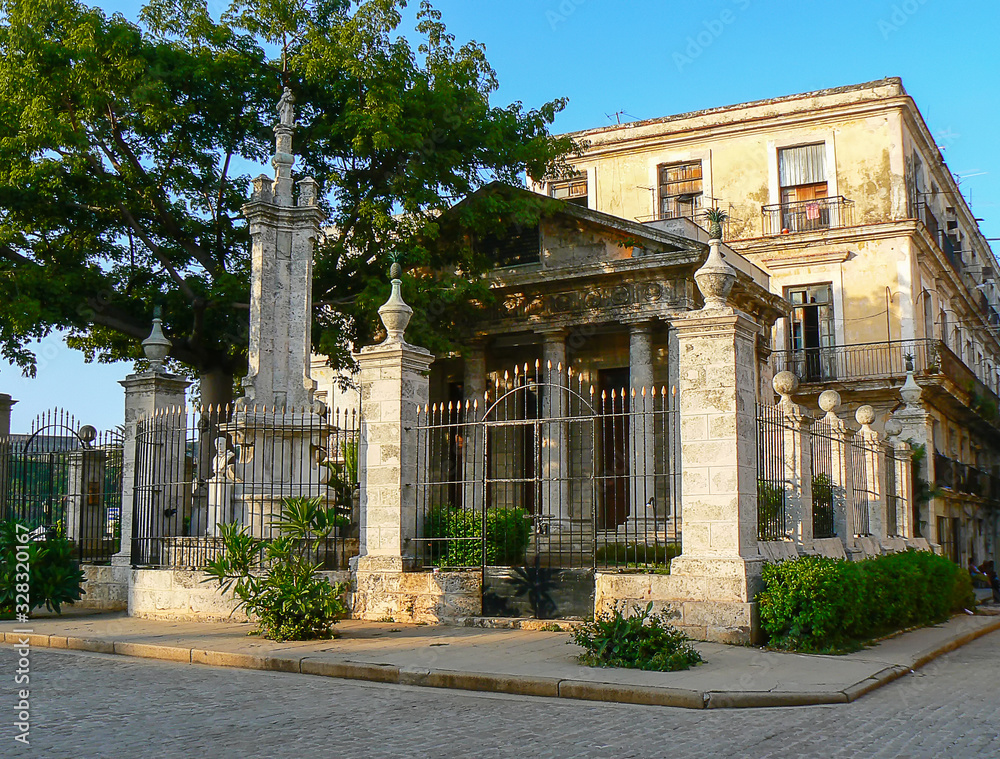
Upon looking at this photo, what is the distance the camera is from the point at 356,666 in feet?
27.7

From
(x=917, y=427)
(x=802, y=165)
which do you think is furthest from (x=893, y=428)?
(x=802, y=165)

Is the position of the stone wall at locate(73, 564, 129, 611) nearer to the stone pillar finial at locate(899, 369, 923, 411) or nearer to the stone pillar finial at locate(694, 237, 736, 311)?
the stone pillar finial at locate(694, 237, 736, 311)

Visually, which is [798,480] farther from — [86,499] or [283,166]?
[86,499]

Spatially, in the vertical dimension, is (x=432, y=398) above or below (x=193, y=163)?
below

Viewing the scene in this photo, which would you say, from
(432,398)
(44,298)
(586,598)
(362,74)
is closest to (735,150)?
(432,398)

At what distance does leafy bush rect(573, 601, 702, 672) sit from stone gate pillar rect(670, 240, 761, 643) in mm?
910

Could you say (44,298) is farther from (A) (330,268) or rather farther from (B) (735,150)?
(B) (735,150)

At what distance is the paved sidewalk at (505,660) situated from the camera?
7.38 metres

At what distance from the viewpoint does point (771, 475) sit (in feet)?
34.7

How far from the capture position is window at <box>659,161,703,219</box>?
29031 millimetres

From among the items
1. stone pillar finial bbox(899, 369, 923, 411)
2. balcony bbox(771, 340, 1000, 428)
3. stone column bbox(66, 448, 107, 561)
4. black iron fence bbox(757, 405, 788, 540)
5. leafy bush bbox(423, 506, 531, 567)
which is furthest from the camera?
balcony bbox(771, 340, 1000, 428)

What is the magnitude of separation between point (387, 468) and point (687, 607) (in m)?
3.87


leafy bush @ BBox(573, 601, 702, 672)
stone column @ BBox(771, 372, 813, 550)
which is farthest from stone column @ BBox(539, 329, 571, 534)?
leafy bush @ BBox(573, 601, 702, 672)

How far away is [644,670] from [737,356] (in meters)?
3.18
